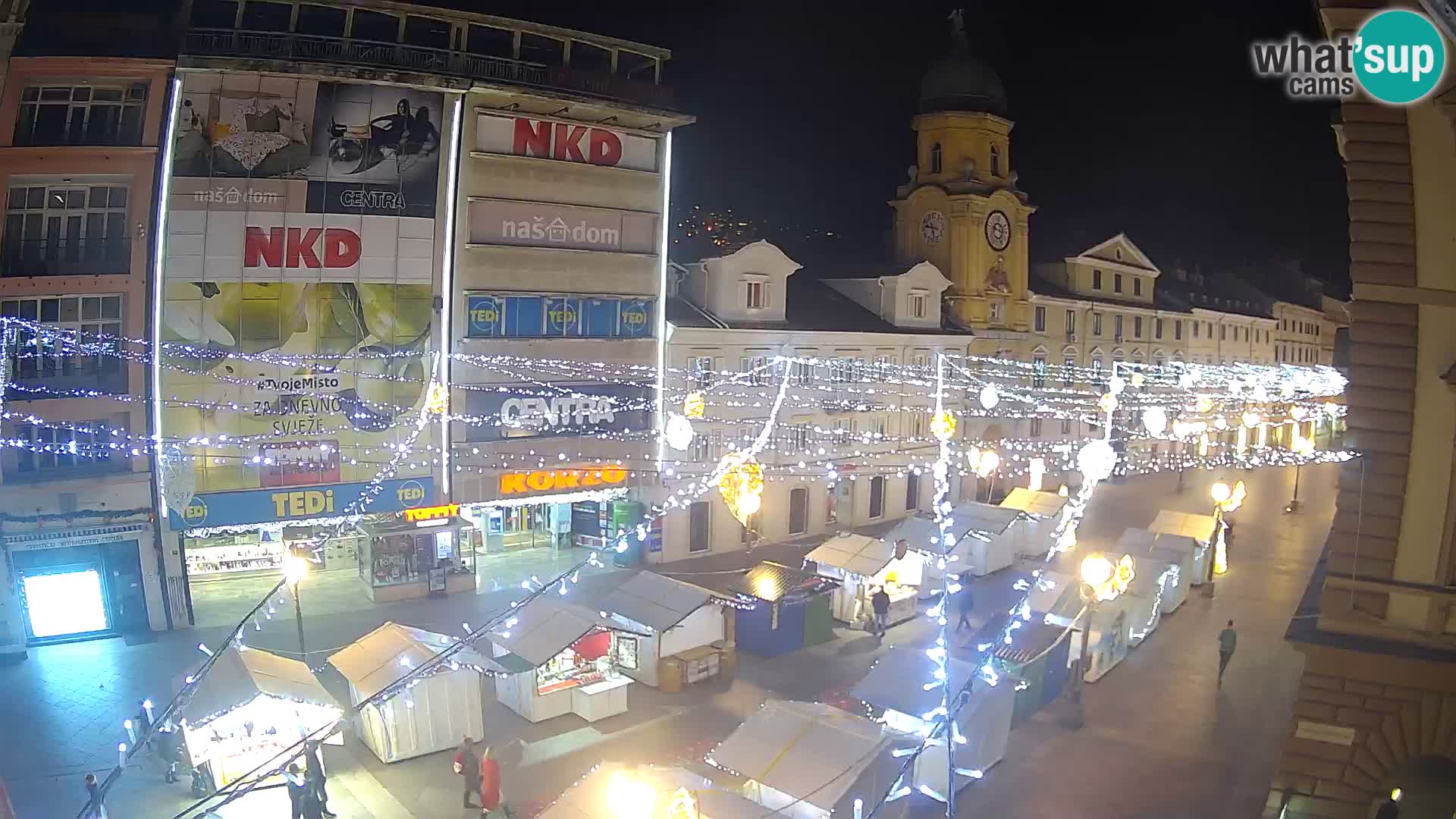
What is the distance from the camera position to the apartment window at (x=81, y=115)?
1880 centimetres

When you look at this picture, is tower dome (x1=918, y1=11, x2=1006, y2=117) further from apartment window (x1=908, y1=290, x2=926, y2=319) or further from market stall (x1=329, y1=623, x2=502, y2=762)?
market stall (x1=329, y1=623, x2=502, y2=762)

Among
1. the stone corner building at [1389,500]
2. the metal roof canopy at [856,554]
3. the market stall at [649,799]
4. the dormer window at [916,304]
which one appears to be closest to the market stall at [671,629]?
the metal roof canopy at [856,554]

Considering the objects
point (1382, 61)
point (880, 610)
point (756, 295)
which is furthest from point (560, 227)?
point (1382, 61)

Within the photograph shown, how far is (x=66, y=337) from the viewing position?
61.7ft

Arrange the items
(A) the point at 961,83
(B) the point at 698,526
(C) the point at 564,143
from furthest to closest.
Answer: (A) the point at 961,83 < (B) the point at 698,526 < (C) the point at 564,143

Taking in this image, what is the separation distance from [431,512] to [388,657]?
848cm

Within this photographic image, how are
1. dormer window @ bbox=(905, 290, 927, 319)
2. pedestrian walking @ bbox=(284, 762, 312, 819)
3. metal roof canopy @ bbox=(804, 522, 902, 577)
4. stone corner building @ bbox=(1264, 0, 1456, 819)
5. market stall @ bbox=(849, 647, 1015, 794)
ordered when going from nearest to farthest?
stone corner building @ bbox=(1264, 0, 1456, 819) → pedestrian walking @ bbox=(284, 762, 312, 819) → market stall @ bbox=(849, 647, 1015, 794) → metal roof canopy @ bbox=(804, 522, 902, 577) → dormer window @ bbox=(905, 290, 927, 319)

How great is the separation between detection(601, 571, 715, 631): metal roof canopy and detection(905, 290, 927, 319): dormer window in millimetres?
16296

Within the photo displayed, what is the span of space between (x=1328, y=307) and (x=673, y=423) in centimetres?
5960

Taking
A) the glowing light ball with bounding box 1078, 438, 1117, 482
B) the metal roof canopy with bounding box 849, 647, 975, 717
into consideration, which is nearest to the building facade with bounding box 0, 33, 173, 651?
the metal roof canopy with bounding box 849, 647, 975, 717

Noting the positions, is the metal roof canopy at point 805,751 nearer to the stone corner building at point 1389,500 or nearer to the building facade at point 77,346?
the stone corner building at point 1389,500

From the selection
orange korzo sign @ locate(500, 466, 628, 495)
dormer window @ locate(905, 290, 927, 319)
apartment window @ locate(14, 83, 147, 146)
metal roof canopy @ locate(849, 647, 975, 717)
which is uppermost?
apartment window @ locate(14, 83, 147, 146)

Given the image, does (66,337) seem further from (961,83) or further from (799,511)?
(961,83)

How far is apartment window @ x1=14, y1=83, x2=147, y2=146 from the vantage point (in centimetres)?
1880
